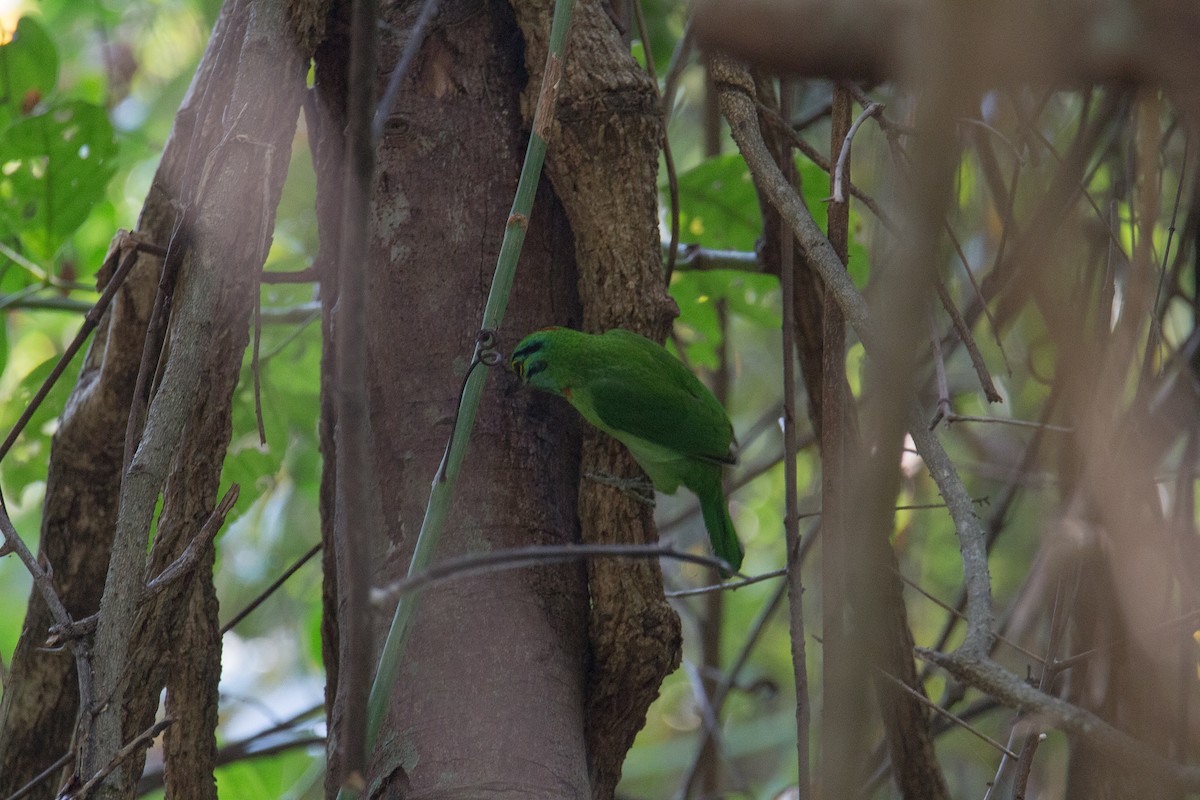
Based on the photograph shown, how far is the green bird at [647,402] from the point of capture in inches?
79.0

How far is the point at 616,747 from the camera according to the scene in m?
1.85

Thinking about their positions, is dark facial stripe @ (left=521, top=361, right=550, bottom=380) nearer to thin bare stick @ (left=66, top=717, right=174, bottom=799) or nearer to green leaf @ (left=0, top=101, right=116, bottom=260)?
thin bare stick @ (left=66, top=717, right=174, bottom=799)

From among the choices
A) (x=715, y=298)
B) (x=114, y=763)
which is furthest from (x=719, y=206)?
(x=114, y=763)

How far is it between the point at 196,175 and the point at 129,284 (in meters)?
0.49

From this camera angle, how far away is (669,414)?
257cm

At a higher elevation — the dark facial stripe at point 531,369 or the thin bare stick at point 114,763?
the dark facial stripe at point 531,369

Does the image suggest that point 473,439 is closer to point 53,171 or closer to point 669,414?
point 669,414

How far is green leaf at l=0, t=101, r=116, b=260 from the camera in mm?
2512

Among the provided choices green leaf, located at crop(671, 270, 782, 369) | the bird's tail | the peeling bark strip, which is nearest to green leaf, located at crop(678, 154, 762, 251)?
green leaf, located at crop(671, 270, 782, 369)

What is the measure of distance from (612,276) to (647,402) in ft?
1.65

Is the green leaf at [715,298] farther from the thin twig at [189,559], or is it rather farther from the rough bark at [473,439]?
the thin twig at [189,559]

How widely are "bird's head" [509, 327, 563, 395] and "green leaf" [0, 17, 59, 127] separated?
72.2 inches

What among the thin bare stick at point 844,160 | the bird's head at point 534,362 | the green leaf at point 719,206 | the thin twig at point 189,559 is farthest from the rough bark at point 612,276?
the green leaf at point 719,206

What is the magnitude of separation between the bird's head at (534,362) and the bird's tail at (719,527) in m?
0.96
